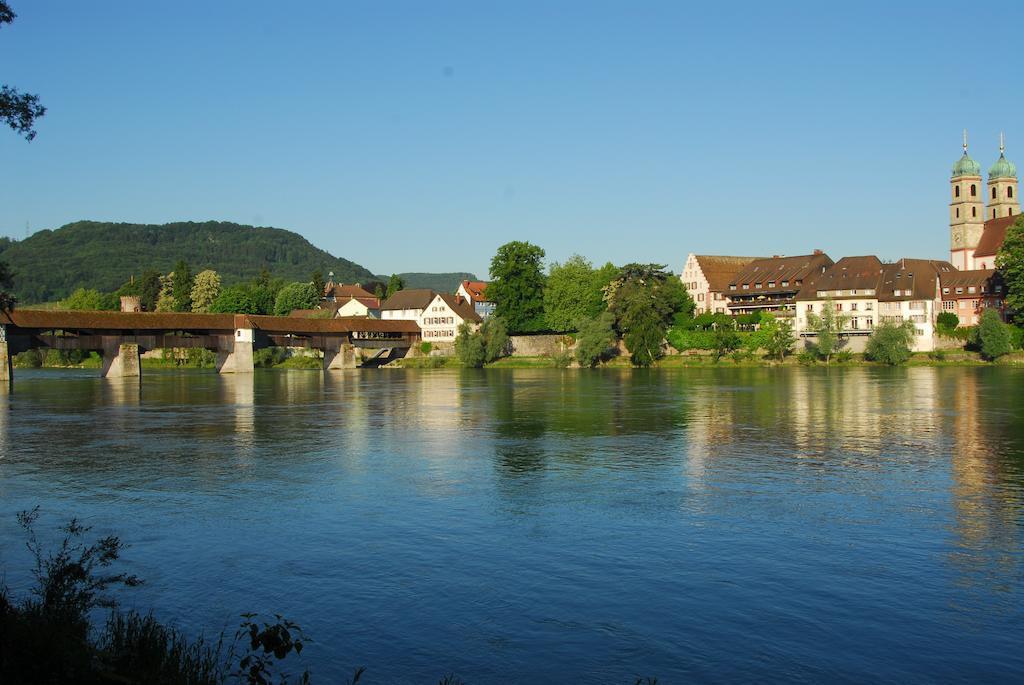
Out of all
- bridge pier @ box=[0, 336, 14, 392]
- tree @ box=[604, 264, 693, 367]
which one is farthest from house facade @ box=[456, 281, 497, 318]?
bridge pier @ box=[0, 336, 14, 392]

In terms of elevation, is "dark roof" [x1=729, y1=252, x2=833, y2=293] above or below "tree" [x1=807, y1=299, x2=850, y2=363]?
above

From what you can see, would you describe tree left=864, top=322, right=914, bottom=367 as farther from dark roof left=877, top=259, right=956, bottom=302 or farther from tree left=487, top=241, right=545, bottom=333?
tree left=487, top=241, right=545, bottom=333

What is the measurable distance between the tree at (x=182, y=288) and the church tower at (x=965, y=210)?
96.8m

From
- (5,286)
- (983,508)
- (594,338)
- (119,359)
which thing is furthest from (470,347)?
(5,286)

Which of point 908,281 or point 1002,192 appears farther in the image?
point 1002,192

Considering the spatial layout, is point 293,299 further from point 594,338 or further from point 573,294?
point 594,338

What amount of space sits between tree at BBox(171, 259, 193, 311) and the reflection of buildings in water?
11570cm

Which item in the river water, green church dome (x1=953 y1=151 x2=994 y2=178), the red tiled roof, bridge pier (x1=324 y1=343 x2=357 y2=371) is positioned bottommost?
the river water

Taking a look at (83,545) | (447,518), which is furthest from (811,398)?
(83,545)

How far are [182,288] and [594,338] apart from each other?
226 ft

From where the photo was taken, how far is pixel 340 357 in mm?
99188

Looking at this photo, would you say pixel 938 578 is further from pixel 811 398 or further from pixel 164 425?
pixel 811 398

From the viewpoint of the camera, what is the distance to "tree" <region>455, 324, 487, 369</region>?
97438 millimetres

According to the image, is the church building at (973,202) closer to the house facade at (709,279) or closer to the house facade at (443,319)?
the house facade at (709,279)
